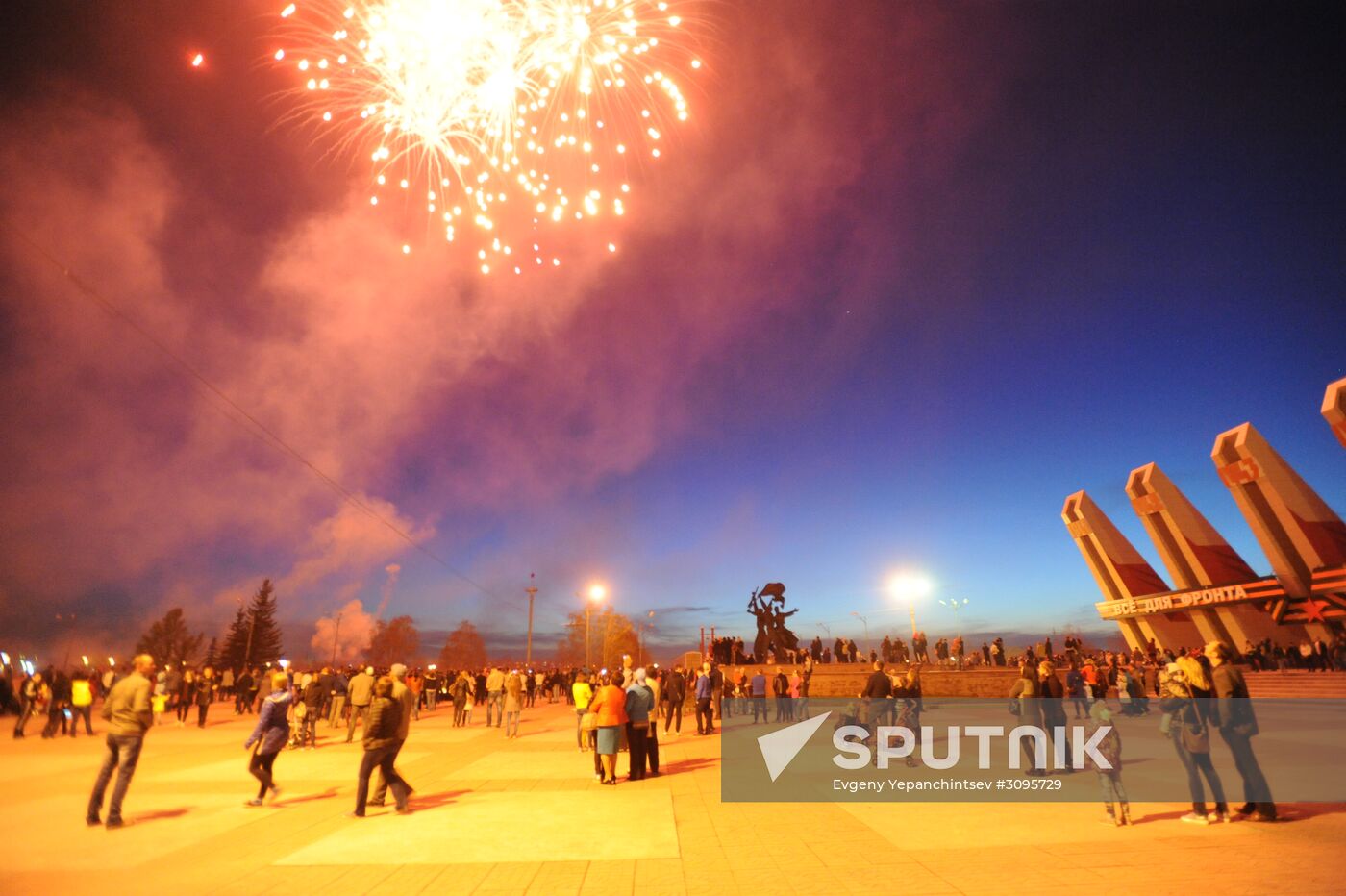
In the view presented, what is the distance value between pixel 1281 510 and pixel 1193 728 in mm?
35244

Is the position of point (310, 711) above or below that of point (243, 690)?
above

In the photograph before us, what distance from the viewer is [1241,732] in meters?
6.95

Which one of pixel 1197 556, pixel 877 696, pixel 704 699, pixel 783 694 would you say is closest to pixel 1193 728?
pixel 877 696

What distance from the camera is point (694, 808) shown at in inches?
318

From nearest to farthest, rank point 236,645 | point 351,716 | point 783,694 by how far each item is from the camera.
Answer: point 351,716, point 783,694, point 236,645

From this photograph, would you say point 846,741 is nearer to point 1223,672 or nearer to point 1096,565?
point 1223,672

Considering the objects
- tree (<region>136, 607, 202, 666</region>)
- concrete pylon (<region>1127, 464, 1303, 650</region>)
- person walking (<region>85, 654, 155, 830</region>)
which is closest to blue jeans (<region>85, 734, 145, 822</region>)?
person walking (<region>85, 654, 155, 830</region>)

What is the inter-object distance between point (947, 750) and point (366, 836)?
10179mm

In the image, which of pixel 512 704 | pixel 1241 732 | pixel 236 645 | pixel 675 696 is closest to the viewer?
pixel 1241 732

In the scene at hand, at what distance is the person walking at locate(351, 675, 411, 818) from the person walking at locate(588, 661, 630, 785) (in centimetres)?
293

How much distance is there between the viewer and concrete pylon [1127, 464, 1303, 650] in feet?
118

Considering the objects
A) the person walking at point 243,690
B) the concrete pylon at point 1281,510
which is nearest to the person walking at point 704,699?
the person walking at point 243,690

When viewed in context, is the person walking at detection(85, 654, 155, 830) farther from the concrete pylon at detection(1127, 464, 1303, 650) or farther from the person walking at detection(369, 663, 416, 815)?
the concrete pylon at detection(1127, 464, 1303, 650)

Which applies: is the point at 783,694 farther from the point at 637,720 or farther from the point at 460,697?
the point at 637,720
